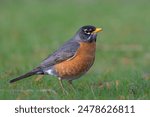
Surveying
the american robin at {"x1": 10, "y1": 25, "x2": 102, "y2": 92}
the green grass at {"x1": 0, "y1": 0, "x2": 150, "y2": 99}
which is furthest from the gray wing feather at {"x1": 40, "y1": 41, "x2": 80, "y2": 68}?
the green grass at {"x1": 0, "y1": 0, "x2": 150, "y2": 99}

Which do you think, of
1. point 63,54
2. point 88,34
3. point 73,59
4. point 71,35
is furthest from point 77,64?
point 71,35

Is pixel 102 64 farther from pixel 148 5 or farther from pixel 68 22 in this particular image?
pixel 148 5

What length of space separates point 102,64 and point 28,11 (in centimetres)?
978

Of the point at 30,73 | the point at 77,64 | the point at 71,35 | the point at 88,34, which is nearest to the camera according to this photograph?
the point at 77,64

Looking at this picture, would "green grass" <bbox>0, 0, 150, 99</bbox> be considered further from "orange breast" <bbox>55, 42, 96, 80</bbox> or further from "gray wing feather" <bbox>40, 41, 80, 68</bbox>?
"gray wing feather" <bbox>40, 41, 80, 68</bbox>

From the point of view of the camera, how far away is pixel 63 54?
35.4 ft

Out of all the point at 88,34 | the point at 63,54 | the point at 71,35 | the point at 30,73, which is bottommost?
the point at 71,35

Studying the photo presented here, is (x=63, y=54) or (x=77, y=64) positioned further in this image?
(x=63, y=54)

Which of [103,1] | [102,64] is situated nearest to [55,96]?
[102,64]

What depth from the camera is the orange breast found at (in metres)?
10.5

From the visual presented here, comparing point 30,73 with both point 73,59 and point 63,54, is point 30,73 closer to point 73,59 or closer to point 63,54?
point 63,54

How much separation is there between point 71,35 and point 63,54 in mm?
10665

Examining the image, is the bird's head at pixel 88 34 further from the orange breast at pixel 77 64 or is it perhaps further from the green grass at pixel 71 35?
the green grass at pixel 71 35

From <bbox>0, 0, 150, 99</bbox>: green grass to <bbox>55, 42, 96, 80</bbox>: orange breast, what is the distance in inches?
10.6
